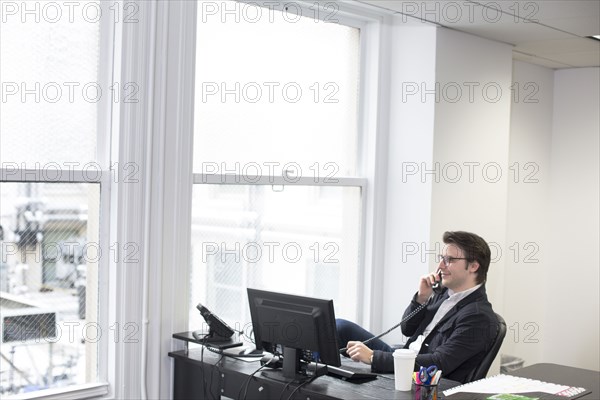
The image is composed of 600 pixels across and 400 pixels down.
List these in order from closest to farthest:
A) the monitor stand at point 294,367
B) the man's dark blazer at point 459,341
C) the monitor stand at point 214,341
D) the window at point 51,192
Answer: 1. the window at point 51,192
2. the monitor stand at point 294,367
3. the man's dark blazer at point 459,341
4. the monitor stand at point 214,341

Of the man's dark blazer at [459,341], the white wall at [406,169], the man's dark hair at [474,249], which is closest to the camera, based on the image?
the man's dark blazer at [459,341]

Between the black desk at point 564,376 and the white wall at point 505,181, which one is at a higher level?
the white wall at point 505,181

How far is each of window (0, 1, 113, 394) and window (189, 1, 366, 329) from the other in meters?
0.54

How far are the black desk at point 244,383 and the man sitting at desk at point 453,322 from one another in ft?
0.51

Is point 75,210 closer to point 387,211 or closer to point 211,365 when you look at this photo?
point 211,365

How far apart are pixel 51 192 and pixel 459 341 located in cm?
184

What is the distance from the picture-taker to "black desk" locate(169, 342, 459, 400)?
3174mm

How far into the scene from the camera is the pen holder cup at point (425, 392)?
2930mm

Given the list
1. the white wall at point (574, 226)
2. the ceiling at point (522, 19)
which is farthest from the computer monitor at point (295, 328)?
the white wall at point (574, 226)

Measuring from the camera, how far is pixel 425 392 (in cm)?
296

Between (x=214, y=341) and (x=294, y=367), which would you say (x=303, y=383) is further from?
(x=214, y=341)

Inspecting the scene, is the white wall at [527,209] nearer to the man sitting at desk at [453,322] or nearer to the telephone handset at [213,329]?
the man sitting at desk at [453,322]

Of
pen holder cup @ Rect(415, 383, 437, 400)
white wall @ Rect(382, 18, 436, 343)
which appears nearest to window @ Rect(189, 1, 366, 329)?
white wall @ Rect(382, 18, 436, 343)

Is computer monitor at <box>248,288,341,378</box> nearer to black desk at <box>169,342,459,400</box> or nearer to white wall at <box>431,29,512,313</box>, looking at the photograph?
black desk at <box>169,342,459,400</box>
